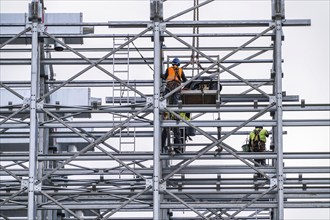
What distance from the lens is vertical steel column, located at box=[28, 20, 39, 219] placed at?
34438 millimetres

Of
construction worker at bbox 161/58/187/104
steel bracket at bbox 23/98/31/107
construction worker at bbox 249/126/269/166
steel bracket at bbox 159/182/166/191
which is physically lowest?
steel bracket at bbox 159/182/166/191

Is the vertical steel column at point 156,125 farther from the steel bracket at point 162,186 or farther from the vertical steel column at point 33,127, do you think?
the vertical steel column at point 33,127

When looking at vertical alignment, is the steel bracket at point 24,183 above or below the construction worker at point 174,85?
below

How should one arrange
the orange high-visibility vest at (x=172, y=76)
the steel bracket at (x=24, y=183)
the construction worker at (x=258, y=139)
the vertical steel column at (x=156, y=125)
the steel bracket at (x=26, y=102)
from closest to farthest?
the vertical steel column at (x=156, y=125) → the steel bracket at (x=24, y=183) → the steel bracket at (x=26, y=102) → the orange high-visibility vest at (x=172, y=76) → the construction worker at (x=258, y=139)

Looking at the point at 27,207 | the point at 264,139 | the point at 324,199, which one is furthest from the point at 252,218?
the point at 27,207

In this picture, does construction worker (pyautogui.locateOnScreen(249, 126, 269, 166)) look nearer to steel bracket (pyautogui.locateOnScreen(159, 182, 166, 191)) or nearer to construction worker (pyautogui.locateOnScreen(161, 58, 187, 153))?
construction worker (pyautogui.locateOnScreen(161, 58, 187, 153))

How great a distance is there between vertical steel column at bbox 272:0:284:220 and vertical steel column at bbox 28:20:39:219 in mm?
6297

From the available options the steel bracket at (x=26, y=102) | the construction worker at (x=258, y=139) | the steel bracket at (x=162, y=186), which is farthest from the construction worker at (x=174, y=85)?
the steel bracket at (x=26, y=102)

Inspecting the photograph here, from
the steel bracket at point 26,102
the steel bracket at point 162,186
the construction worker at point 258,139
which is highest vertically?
the steel bracket at point 26,102

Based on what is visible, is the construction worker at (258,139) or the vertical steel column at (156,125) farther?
the construction worker at (258,139)

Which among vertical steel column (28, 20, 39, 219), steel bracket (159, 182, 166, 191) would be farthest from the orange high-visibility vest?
vertical steel column (28, 20, 39, 219)

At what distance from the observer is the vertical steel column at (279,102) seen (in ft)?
112

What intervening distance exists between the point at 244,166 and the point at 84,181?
4652 mm

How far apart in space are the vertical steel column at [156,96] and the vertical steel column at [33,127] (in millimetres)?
3139
